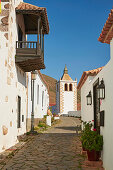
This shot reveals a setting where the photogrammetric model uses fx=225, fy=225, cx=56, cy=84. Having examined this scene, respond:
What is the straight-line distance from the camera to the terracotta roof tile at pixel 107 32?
14.2ft

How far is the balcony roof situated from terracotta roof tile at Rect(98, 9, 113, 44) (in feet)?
18.3

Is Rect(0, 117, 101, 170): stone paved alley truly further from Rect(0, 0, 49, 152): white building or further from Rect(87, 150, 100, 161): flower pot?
Rect(0, 0, 49, 152): white building

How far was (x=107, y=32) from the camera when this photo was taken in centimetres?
485

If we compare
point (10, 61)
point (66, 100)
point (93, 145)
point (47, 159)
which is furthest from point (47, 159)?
point (66, 100)

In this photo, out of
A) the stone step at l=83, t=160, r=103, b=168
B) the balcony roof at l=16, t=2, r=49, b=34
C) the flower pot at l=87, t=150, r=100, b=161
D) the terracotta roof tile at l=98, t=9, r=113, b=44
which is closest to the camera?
the terracotta roof tile at l=98, t=9, r=113, b=44

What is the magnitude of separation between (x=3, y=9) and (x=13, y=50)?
1.79m

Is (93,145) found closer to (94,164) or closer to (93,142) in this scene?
(93,142)

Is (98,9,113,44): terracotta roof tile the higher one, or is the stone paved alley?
(98,9,113,44): terracotta roof tile

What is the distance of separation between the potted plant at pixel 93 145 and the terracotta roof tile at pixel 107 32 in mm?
2743

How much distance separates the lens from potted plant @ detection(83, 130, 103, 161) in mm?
6270

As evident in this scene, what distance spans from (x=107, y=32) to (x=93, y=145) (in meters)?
3.16

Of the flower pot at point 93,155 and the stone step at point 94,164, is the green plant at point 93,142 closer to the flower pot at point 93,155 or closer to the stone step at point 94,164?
the flower pot at point 93,155

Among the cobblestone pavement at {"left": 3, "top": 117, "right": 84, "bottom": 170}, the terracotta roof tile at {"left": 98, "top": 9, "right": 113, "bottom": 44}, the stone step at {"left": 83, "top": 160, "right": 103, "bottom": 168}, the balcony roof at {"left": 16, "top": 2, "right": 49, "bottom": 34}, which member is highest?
the balcony roof at {"left": 16, "top": 2, "right": 49, "bottom": 34}

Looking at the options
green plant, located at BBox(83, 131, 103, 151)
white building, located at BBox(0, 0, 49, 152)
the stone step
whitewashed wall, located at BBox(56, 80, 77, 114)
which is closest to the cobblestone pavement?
the stone step
